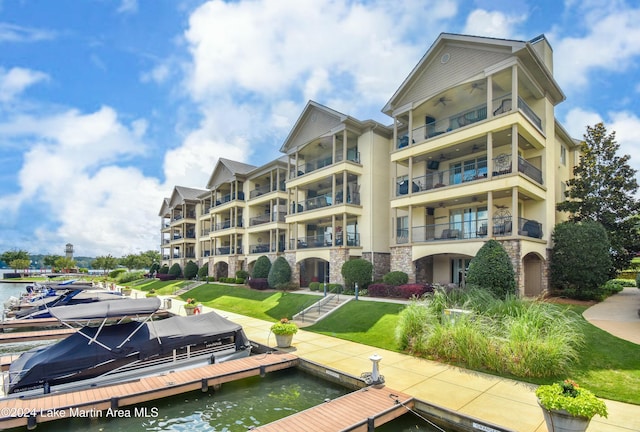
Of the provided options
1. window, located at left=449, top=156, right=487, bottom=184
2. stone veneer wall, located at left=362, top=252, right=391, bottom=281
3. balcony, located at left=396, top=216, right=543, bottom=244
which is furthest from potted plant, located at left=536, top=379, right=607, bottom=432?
stone veneer wall, located at left=362, top=252, right=391, bottom=281

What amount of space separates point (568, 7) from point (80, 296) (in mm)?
32154

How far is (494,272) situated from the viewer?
17.6 metres

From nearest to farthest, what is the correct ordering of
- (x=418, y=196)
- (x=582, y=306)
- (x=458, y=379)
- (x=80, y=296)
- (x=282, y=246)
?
(x=458, y=379)
(x=582, y=306)
(x=418, y=196)
(x=80, y=296)
(x=282, y=246)

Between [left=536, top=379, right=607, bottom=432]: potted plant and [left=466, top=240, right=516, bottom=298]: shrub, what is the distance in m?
11.2

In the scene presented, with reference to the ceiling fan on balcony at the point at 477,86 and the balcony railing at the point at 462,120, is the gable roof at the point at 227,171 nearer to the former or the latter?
the balcony railing at the point at 462,120

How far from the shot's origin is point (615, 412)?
314 inches

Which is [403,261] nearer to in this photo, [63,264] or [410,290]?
[410,290]

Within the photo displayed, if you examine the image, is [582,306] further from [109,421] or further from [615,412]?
[109,421]

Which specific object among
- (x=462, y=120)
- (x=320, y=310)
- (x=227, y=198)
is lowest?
(x=320, y=310)

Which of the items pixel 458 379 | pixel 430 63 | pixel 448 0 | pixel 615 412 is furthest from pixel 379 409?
pixel 430 63

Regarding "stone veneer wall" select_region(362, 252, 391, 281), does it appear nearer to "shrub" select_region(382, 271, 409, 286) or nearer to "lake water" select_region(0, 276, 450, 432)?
"shrub" select_region(382, 271, 409, 286)

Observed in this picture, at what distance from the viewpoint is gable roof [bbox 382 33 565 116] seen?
1992 centimetres

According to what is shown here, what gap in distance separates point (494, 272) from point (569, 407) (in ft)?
40.1

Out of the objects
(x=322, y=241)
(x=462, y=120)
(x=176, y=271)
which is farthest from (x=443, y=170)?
(x=176, y=271)
